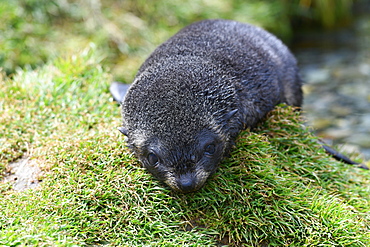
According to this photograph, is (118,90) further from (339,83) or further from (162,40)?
(339,83)

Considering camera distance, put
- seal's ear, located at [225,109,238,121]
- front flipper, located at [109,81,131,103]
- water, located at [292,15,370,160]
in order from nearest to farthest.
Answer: seal's ear, located at [225,109,238,121]
front flipper, located at [109,81,131,103]
water, located at [292,15,370,160]

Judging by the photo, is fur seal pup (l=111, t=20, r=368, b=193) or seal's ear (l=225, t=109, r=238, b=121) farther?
seal's ear (l=225, t=109, r=238, b=121)

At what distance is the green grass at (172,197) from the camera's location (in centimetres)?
390

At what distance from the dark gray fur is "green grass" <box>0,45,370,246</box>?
0.91ft

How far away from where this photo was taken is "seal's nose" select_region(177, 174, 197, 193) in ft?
12.5

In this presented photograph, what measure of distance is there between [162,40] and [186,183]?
714 centimetres

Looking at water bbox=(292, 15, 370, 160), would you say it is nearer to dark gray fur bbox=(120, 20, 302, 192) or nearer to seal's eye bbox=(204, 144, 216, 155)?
dark gray fur bbox=(120, 20, 302, 192)

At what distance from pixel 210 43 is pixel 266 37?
1363 mm

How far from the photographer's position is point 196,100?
159 inches

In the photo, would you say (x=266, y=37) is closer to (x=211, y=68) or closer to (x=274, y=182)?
(x=211, y=68)

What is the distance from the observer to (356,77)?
10758 mm

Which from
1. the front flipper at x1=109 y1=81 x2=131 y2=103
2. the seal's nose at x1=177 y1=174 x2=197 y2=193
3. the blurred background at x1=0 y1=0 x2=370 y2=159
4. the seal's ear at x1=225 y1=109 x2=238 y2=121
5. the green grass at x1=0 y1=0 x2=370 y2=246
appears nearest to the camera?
the seal's nose at x1=177 y1=174 x2=197 y2=193

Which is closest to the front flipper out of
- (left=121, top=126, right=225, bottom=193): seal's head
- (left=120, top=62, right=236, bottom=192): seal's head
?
(left=120, top=62, right=236, bottom=192): seal's head

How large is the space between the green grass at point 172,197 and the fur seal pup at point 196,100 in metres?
0.28
